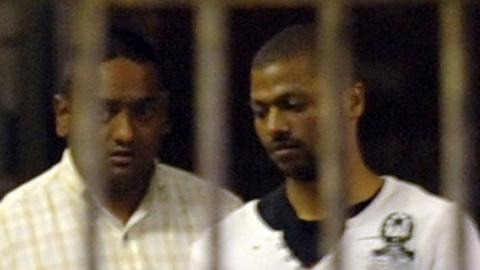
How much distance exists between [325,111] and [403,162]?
129 centimetres

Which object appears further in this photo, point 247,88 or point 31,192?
point 247,88

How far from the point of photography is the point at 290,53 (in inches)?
113

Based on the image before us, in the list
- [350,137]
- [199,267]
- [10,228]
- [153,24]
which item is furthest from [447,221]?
[153,24]

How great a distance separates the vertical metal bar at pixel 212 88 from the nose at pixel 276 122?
12.4 inches

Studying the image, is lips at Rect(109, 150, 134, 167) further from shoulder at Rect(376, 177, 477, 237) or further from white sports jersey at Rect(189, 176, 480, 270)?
shoulder at Rect(376, 177, 477, 237)

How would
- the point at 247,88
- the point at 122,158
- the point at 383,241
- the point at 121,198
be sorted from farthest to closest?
1. the point at 247,88
2. the point at 121,198
3. the point at 122,158
4. the point at 383,241

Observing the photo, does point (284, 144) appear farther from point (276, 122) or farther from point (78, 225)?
point (78, 225)

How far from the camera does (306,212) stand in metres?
2.94

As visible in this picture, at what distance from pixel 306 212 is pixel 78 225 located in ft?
1.26

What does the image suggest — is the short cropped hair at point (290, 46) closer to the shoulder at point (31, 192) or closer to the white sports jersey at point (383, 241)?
the white sports jersey at point (383, 241)

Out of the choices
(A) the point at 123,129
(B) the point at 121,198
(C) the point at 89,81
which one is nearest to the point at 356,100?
(A) the point at 123,129

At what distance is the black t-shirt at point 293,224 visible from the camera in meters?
2.86

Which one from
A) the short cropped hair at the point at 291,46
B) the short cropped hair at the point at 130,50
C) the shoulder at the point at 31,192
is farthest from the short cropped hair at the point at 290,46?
the shoulder at the point at 31,192

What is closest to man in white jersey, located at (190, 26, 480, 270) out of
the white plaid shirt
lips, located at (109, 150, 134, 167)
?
the white plaid shirt
